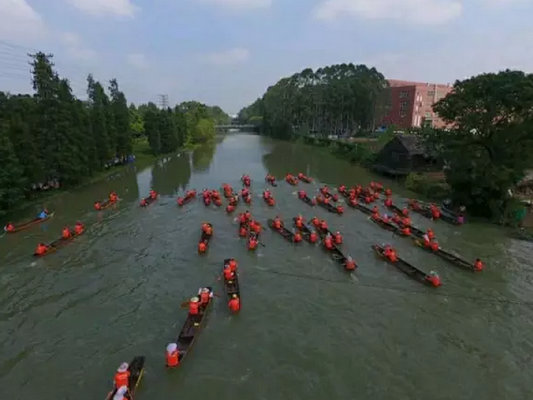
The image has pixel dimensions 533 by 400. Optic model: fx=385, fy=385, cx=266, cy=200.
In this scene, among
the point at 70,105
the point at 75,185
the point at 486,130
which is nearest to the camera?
the point at 486,130

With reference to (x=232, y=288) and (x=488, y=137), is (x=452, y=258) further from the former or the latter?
(x=232, y=288)

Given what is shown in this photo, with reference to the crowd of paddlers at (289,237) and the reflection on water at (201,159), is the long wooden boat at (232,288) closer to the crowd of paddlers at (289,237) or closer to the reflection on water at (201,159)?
the crowd of paddlers at (289,237)

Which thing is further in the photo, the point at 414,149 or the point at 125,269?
the point at 414,149

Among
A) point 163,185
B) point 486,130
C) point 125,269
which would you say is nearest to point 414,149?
point 486,130

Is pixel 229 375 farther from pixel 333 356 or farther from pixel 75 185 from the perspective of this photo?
pixel 75 185

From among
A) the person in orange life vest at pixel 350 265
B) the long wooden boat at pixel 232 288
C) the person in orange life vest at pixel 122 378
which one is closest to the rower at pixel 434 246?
the person in orange life vest at pixel 350 265

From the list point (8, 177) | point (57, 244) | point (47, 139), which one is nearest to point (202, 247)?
point (57, 244)
